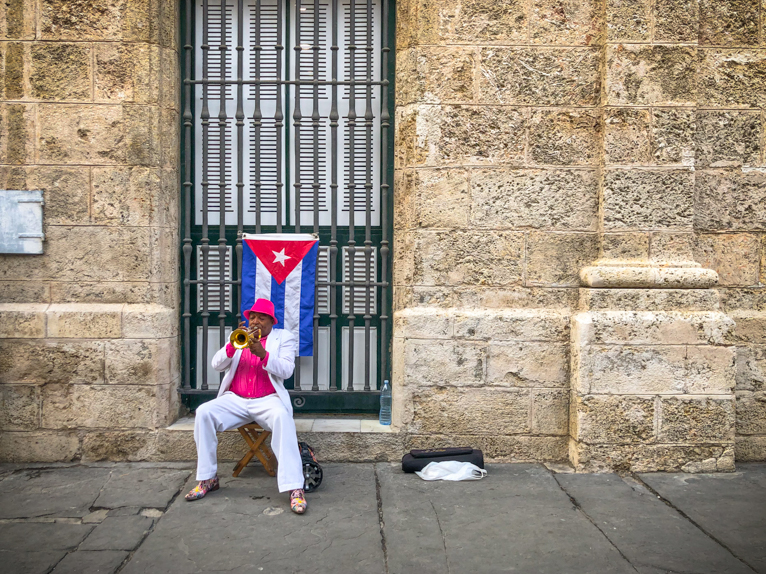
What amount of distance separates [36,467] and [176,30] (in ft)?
12.6

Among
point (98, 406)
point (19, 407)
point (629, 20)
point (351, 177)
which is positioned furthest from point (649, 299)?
point (19, 407)

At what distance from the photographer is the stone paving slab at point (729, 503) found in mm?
3787

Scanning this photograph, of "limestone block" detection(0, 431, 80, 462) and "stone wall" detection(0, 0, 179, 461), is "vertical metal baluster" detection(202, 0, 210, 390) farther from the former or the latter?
"limestone block" detection(0, 431, 80, 462)

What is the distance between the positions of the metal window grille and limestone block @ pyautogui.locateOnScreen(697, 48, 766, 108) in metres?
2.67

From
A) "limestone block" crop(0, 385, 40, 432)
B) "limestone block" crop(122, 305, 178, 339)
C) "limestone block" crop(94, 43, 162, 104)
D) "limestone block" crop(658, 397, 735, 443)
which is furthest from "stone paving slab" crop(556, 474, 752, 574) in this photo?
"limestone block" crop(94, 43, 162, 104)

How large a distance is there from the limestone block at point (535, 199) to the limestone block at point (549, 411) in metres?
1.38

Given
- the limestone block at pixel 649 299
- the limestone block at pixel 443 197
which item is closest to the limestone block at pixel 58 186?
the limestone block at pixel 443 197

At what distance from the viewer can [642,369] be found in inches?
195

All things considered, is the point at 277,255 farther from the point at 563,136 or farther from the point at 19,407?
the point at 563,136

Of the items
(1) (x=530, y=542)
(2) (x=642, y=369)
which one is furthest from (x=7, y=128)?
(2) (x=642, y=369)

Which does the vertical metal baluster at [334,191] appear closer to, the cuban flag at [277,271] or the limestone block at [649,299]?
the cuban flag at [277,271]

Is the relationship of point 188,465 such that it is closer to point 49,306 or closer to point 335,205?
point 49,306

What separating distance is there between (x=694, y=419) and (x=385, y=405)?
2508 millimetres

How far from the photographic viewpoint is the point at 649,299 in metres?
5.00
